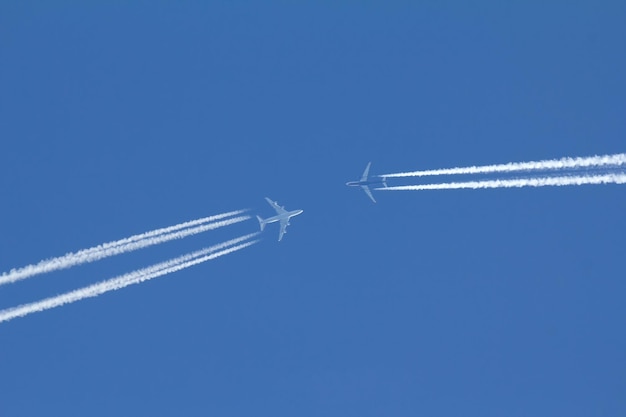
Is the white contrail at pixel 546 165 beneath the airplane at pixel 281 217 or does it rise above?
beneath

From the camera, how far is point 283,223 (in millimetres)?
94500

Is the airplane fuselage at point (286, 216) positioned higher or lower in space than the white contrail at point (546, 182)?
higher

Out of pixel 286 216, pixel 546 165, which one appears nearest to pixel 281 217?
pixel 286 216

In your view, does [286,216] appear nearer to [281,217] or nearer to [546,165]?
[281,217]

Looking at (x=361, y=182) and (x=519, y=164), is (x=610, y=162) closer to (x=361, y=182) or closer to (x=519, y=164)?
(x=519, y=164)

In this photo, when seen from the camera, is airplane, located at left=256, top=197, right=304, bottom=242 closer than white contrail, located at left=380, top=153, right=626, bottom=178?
No

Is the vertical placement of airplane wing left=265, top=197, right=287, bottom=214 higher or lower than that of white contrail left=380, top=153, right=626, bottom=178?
higher

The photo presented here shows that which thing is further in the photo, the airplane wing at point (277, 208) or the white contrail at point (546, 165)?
the airplane wing at point (277, 208)

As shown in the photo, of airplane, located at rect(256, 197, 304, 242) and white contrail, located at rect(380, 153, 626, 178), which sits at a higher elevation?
airplane, located at rect(256, 197, 304, 242)

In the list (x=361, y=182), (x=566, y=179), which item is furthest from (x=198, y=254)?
(x=566, y=179)

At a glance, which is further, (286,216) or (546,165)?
(286,216)

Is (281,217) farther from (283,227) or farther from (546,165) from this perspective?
(546,165)

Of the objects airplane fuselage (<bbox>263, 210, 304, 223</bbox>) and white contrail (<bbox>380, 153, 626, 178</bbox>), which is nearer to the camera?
white contrail (<bbox>380, 153, 626, 178</bbox>)

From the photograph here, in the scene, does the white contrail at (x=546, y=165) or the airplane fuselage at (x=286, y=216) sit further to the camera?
the airplane fuselage at (x=286, y=216)
